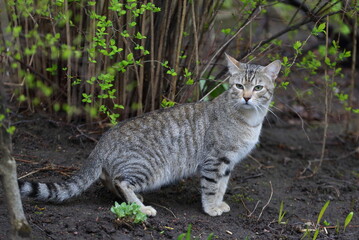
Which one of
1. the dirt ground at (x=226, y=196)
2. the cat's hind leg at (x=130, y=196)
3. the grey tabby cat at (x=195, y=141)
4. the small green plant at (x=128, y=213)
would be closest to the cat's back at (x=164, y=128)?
the grey tabby cat at (x=195, y=141)

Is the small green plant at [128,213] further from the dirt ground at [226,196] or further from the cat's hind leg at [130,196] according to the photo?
the cat's hind leg at [130,196]

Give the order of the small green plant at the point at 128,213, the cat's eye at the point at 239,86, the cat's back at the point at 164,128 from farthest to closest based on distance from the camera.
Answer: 1. the cat's eye at the point at 239,86
2. the cat's back at the point at 164,128
3. the small green plant at the point at 128,213

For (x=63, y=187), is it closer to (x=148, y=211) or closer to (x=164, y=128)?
(x=148, y=211)

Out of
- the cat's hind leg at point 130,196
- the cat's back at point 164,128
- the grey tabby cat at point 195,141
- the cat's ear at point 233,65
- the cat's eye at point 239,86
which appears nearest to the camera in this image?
the cat's hind leg at point 130,196

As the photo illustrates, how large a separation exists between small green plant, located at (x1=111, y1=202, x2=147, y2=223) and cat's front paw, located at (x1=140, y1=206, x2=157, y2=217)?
361mm

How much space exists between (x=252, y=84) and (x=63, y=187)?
81.8 inches

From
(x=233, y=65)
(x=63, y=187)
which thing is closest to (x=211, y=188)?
(x=233, y=65)

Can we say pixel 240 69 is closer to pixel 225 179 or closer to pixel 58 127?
pixel 225 179

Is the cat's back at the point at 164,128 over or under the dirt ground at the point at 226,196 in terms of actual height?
over

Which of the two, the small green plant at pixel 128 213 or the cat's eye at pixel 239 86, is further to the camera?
the cat's eye at pixel 239 86

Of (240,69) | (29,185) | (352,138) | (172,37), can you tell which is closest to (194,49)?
(172,37)

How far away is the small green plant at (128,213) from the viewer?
4023 mm

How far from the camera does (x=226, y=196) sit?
217 inches

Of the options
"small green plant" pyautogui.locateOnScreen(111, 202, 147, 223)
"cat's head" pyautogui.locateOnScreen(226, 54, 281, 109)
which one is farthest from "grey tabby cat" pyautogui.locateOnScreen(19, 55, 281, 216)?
"small green plant" pyautogui.locateOnScreen(111, 202, 147, 223)
